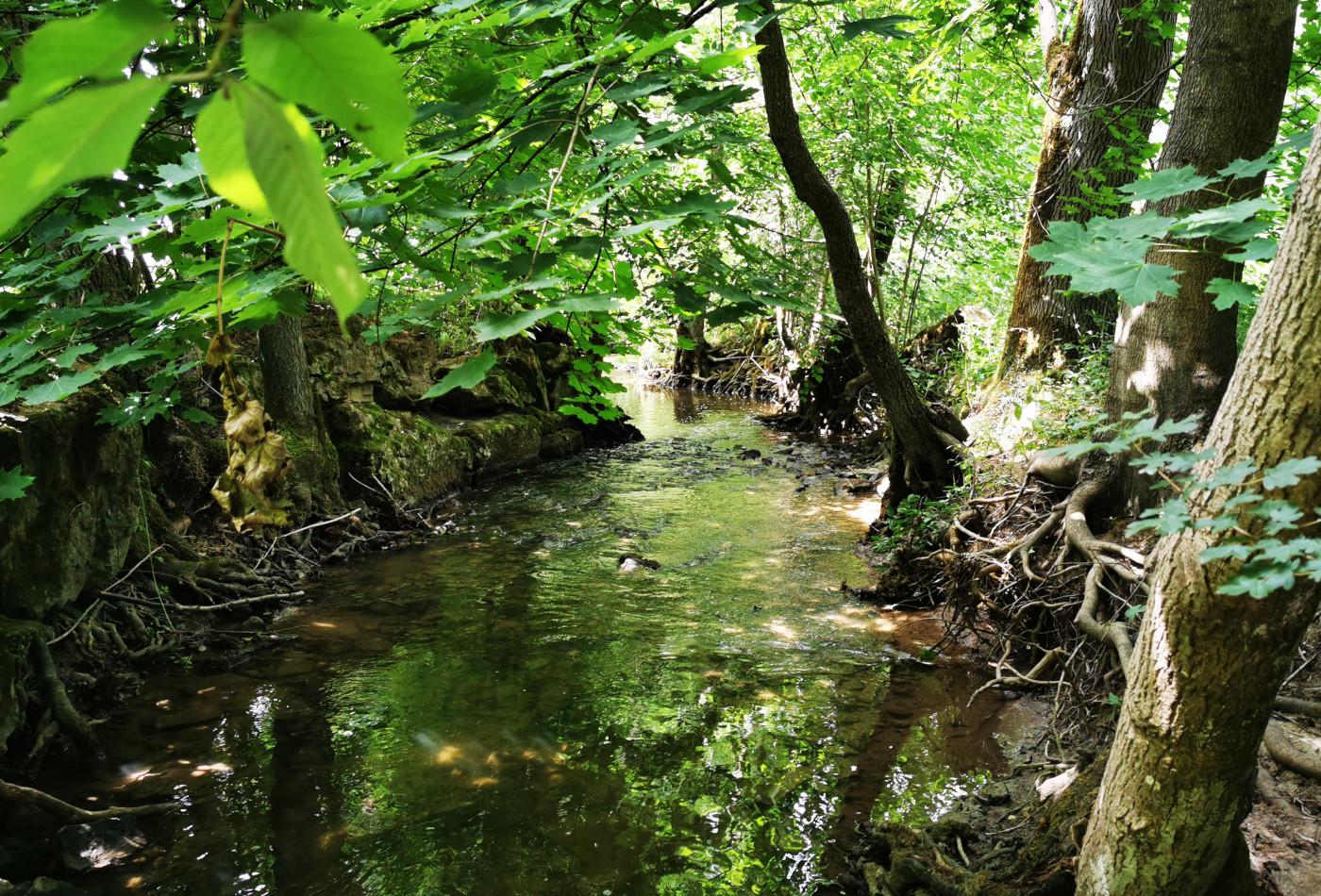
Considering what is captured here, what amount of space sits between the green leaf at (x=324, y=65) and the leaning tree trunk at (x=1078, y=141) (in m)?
6.86

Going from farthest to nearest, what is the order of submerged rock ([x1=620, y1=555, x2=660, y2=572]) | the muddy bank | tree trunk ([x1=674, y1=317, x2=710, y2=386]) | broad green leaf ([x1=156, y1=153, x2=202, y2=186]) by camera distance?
tree trunk ([x1=674, y1=317, x2=710, y2=386]) → submerged rock ([x1=620, y1=555, x2=660, y2=572]) → the muddy bank → broad green leaf ([x1=156, y1=153, x2=202, y2=186])

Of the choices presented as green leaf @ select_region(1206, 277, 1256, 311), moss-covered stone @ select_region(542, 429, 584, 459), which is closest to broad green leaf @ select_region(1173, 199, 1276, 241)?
green leaf @ select_region(1206, 277, 1256, 311)

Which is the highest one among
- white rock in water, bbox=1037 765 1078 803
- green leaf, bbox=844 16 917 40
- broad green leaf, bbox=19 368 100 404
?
green leaf, bbox=844 16 917 40

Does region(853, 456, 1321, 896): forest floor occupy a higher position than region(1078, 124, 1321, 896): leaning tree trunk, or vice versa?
region(1078, 124, 1321, 896): leaning tree trunk

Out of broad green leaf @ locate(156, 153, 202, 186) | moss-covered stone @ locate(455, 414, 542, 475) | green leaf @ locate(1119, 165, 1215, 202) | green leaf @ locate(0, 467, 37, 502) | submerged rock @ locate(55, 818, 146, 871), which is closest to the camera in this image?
broad green leaf @ locate(156, 153, 202, 186)

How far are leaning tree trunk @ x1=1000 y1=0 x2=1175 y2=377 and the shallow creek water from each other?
110 inches

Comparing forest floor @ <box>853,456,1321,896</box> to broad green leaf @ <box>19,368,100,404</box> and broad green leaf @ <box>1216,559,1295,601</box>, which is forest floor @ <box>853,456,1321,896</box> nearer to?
broad green leaf @ <box>1216,559,1295,601</box>

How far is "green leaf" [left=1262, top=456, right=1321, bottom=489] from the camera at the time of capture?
1.64 m

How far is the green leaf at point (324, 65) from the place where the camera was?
53cm

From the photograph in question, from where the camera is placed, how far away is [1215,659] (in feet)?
6.77

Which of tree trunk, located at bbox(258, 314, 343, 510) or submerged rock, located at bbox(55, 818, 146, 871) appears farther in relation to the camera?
tree trunk, located at bbox(258, 314, 343, 510)

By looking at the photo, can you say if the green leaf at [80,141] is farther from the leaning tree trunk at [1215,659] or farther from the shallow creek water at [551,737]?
the shallow creek water at [551,737]

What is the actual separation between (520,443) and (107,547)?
8078 millimetres

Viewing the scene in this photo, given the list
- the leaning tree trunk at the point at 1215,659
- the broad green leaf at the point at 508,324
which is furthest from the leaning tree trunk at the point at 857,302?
the broad green leaf at the point at 508,324
